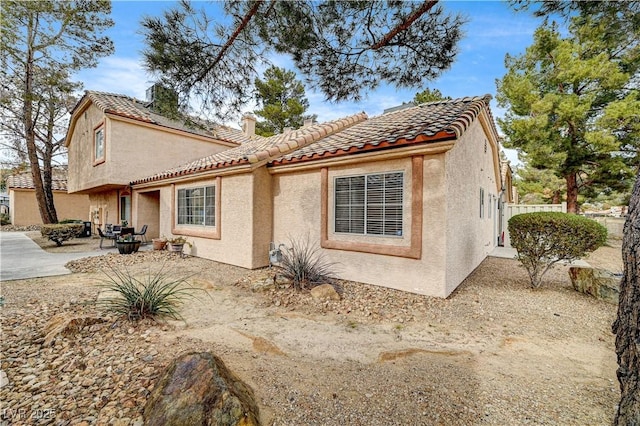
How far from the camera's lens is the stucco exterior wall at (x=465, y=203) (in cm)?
612

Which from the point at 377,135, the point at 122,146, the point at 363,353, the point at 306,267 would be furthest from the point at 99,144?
the point at 363,353

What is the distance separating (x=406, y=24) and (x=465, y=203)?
4.61m

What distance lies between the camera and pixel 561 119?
15.0 meters

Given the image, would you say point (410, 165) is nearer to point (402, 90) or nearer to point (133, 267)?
point (402, 90)

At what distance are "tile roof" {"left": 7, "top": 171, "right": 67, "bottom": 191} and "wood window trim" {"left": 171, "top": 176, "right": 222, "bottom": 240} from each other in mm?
21616

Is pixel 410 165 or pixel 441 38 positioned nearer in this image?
pixel 441 38

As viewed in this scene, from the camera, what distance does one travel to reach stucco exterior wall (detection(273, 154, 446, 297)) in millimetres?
5934

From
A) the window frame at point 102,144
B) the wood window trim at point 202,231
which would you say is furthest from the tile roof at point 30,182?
the wood window trim at point 202,231

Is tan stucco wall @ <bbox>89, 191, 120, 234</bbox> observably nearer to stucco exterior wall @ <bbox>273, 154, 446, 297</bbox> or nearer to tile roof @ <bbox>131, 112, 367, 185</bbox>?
tile roof @ <bbox>131, 112, 367, 185</bbox>

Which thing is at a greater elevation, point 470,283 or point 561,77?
point 561,77

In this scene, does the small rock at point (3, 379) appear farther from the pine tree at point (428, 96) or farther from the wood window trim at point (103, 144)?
the pine tree at point (428, 96)

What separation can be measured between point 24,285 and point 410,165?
9802 mm

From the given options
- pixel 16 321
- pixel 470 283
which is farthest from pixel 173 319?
pixel 470 283

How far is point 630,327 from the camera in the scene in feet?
6.71
